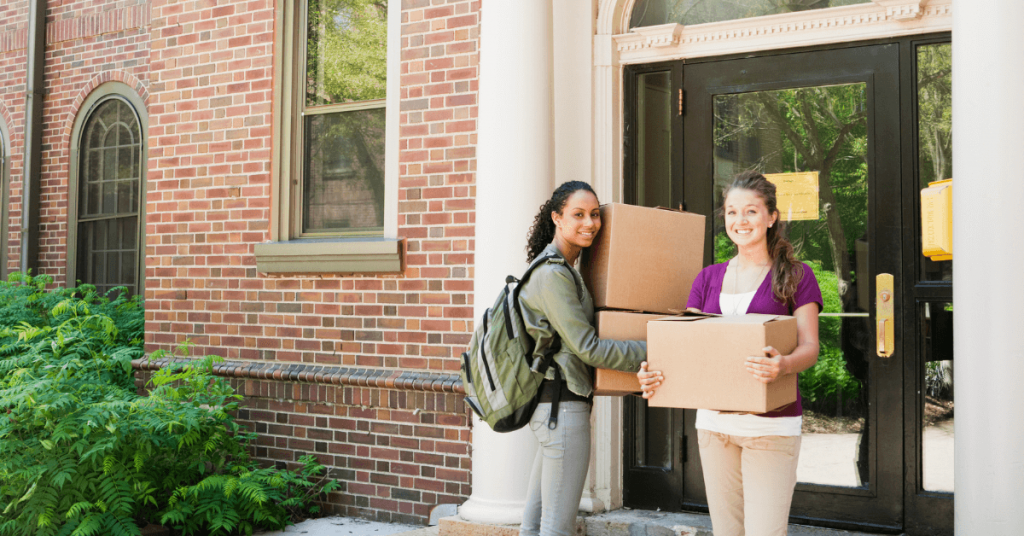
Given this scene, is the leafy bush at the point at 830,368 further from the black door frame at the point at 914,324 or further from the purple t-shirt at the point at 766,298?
the purple t-shirt at the point at 766,298

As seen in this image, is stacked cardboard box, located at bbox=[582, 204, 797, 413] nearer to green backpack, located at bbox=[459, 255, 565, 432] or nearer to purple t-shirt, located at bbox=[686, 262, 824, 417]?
purple t-shirt, located at bbox=[686, 262, 824, 417]

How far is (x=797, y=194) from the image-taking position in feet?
14.7

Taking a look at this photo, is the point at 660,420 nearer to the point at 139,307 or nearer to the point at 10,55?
the point at 139,307

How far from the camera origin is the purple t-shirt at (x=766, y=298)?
2.77 metres

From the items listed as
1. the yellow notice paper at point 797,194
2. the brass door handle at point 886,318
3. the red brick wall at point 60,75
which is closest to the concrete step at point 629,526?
the brass door handle at point 886,318

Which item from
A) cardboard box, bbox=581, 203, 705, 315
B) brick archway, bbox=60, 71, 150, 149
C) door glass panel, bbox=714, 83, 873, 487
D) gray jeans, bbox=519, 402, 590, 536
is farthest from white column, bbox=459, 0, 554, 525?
brick archway, bbox=60, 71, 150, 149

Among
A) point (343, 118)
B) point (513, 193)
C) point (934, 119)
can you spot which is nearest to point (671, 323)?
point (513, 193)

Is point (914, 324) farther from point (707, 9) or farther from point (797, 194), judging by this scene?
point (707, 9)

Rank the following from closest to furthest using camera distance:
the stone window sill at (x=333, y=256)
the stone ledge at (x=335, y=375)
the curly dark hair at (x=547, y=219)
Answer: the curly dark hair at (x=547, y=219) → the stone ledge at (x=335, y=375) → the stone window sill at (x=333, y=256)

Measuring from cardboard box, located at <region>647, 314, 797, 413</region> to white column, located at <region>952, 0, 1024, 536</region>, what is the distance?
1025 mm

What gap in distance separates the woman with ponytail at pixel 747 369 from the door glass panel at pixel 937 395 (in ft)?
5.43

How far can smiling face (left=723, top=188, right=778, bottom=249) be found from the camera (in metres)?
2.82

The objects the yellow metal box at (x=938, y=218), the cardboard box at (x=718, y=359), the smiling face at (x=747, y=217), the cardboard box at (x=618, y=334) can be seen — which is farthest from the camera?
the yellow metal box at (x=938, y=218)

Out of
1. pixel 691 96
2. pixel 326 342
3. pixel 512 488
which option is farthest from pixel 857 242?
pixel 326 342
